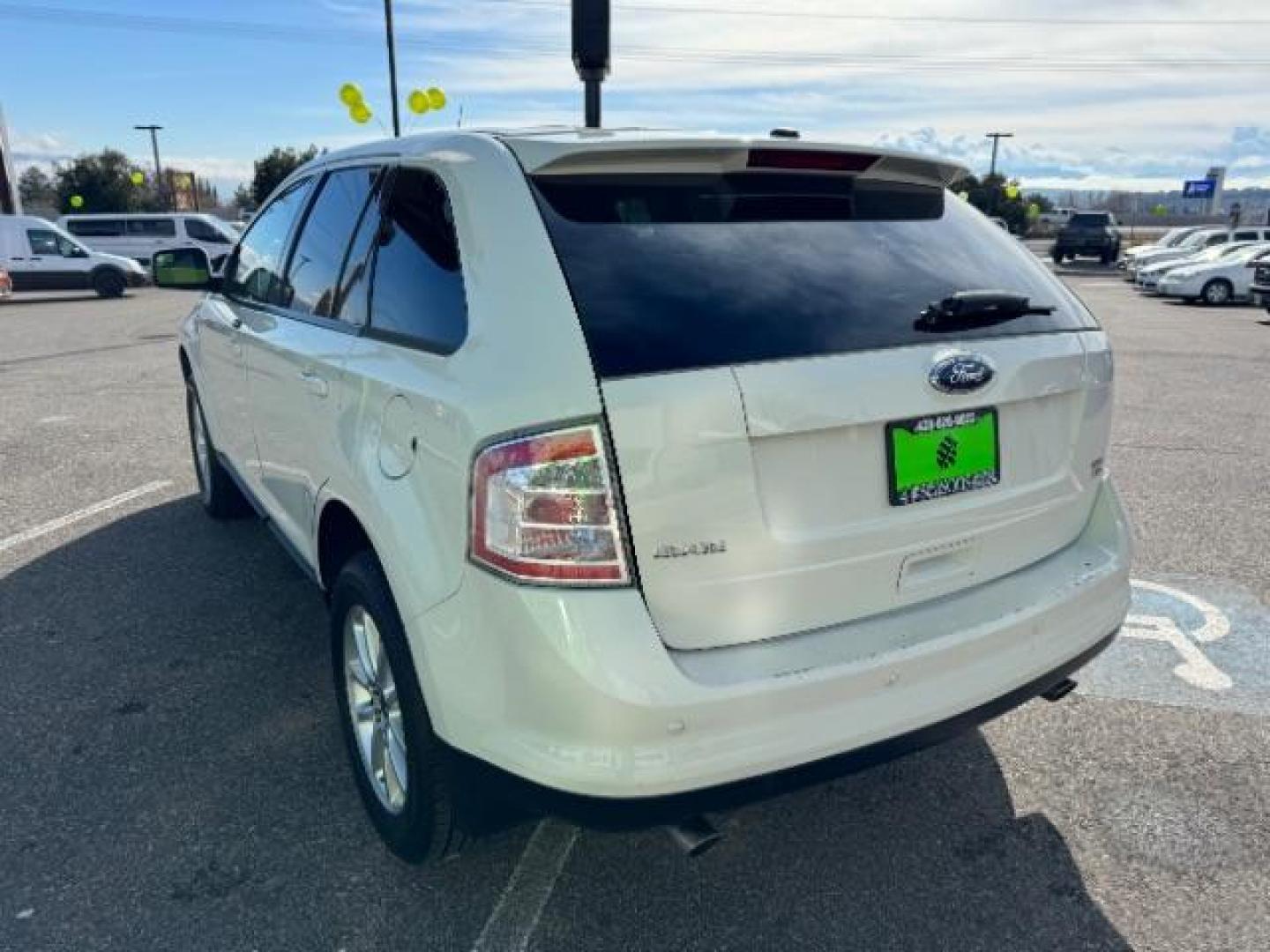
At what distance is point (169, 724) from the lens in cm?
321

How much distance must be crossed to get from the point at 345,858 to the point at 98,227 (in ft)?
107

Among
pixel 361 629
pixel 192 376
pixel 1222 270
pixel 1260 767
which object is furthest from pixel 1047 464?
pixel 1222 270

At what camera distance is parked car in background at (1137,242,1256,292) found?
22453mm

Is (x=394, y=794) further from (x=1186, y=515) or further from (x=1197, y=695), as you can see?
A: (x=1186, y=515)

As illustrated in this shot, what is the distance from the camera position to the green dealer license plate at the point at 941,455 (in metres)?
2.10

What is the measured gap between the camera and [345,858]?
2547 mm

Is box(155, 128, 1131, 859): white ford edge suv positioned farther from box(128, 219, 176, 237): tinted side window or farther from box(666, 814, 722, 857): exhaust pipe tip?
box(128, 219, 176, 237): tinted side window

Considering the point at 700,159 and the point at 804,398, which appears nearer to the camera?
the point at 804,398

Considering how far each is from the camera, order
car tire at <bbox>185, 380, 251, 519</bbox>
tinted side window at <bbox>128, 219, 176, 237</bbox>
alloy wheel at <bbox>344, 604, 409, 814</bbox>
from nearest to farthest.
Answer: alloy wheel at <bbox>344, 604, 409, 814</bbox>
car tire at <bbox>185, 380, 251, 519</bbox>
tinted side window at <bbox>128, 219, 176, 237</bbox>

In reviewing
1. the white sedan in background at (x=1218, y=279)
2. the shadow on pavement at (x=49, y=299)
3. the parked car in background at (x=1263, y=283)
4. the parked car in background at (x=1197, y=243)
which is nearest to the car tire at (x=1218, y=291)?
the white sedan in background at (x=1218, y=279)

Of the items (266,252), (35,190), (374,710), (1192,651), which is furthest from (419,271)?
(35,190)

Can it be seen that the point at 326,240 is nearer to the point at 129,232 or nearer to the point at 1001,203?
the point at 129,232

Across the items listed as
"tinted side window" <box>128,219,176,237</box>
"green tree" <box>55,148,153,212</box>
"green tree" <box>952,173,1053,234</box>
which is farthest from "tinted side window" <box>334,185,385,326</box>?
"green tree" <box>55,148,153,212</box>

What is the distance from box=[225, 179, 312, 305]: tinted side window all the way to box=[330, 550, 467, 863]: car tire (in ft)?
4.76
